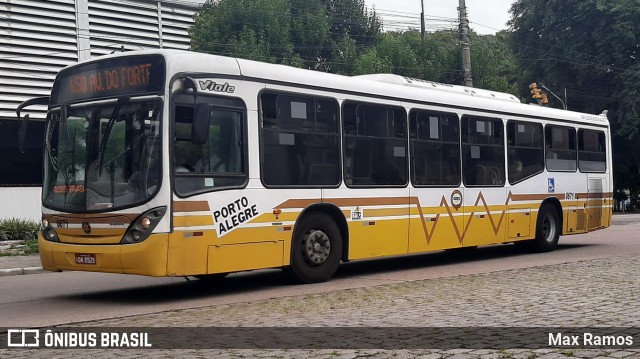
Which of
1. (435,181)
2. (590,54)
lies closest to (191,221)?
(435,181)

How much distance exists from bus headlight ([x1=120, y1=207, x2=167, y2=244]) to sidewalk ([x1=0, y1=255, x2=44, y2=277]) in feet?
23.1

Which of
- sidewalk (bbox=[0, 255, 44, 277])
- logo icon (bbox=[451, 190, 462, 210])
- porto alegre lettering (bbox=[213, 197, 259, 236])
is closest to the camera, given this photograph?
porto alegre lettering (bbox=[213, 197, 259, 236])

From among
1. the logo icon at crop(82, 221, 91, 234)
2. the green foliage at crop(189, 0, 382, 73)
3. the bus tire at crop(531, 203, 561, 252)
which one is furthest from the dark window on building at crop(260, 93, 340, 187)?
the green foliage at crop(189, 0, 382, 73)

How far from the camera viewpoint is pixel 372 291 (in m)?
11.9

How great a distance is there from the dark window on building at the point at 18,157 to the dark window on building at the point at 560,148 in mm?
16188

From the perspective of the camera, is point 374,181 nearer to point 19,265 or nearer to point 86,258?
point 86,258

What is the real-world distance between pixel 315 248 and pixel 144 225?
3019 millimetres

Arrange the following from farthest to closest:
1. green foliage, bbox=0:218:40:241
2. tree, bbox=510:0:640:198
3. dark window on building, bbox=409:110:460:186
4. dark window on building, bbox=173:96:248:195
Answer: tree, bbox=510:0:640:198, green foliage, bbox=0:218:40:241, dark window on building, bbox=409:110:460:186, dark window on building, bbox=173:96:248:195

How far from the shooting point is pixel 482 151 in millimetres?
17047

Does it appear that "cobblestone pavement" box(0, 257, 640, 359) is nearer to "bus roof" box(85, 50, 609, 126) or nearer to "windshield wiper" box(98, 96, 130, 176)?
"windshield wiper" box(98, 96, 130, 176)

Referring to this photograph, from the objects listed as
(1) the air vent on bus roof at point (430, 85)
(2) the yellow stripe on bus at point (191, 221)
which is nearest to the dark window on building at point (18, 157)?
(1) the air vent on bus roof at point (430, 85)

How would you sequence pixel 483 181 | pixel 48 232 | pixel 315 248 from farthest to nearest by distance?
pixel 483 181 < pixel 315 248 < pixel 48 232

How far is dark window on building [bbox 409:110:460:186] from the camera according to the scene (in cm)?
1531

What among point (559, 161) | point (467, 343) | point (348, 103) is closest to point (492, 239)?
point (559, 161)
